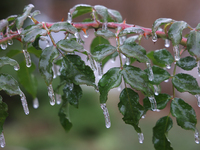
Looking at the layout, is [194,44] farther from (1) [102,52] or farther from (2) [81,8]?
(2) [81,8]

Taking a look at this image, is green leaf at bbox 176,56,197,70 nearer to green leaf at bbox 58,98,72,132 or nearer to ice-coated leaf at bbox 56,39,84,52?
ice-coated leaf at bbox 56,39,84,52

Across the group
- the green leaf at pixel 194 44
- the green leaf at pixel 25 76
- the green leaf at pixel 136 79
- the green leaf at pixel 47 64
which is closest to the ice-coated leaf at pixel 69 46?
the green leaf at pixel 47 64

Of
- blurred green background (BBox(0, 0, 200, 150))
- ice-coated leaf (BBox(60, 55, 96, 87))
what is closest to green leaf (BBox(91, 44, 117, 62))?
ice-coated leaf (BBox(60, 55, 96, 87))

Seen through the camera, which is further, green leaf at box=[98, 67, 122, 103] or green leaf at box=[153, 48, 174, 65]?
green leaf at box=[153, 48, 174, 65]

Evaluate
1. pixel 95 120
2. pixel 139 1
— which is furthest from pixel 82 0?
pixel 95 120

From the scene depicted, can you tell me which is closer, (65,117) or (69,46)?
(69,46)

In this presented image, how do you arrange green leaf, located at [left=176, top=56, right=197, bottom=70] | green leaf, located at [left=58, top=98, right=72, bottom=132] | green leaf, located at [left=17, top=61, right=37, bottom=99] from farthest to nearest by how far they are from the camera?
1. green leaf, located at [left=17, top=61, right=37, bottom=99]
2. green leaf, located at [left=58, top=98, right=72, bottom=132]
3. green leaf, located at [left=176, top=56, right=197, bottom=70]

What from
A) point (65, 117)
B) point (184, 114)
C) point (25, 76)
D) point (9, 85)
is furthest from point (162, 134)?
point (25, 76)
